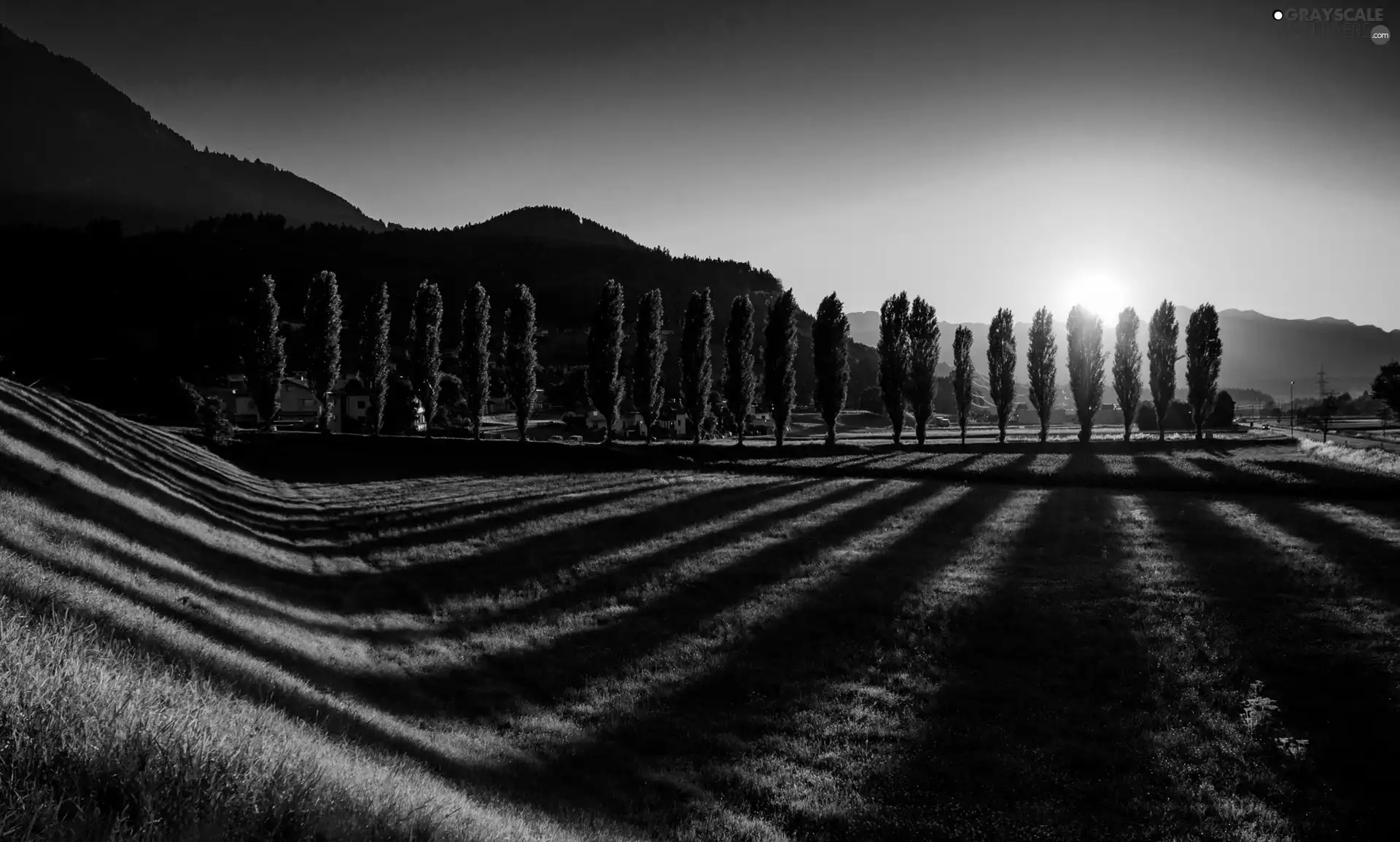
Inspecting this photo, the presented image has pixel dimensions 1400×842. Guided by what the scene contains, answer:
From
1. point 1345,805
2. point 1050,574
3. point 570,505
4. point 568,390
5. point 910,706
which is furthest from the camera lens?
point 568,390

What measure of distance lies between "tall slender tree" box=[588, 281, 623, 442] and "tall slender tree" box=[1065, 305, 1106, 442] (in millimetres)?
51807

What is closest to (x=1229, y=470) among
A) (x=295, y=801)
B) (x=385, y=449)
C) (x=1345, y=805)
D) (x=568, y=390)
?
(x=1345, y=805)

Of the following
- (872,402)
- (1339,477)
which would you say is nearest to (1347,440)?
(1339,477)

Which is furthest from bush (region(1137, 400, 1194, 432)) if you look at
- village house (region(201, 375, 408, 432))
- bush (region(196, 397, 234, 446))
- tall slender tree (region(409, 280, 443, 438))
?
bush (region(196, 397, 234, 446))

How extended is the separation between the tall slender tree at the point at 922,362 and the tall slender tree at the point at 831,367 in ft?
24.4

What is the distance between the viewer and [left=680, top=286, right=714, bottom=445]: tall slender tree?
76.3 m

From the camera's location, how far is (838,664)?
16.6m

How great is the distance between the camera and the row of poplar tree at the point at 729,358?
73.6m

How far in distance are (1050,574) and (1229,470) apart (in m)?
32.2

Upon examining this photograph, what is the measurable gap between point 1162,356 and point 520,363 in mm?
72751

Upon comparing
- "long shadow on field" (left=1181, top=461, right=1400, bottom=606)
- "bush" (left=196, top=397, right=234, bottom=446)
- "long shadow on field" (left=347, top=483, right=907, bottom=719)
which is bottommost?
"long shadow on field" (left=347, top=483, right=907, bottom=719)

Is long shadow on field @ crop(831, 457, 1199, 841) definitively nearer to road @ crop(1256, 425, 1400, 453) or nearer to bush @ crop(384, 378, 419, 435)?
road @ crop(1256, 425, 1400, 453)

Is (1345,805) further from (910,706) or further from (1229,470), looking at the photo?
(1229,470)

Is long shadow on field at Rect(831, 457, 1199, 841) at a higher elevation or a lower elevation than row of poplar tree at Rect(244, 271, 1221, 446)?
lower
